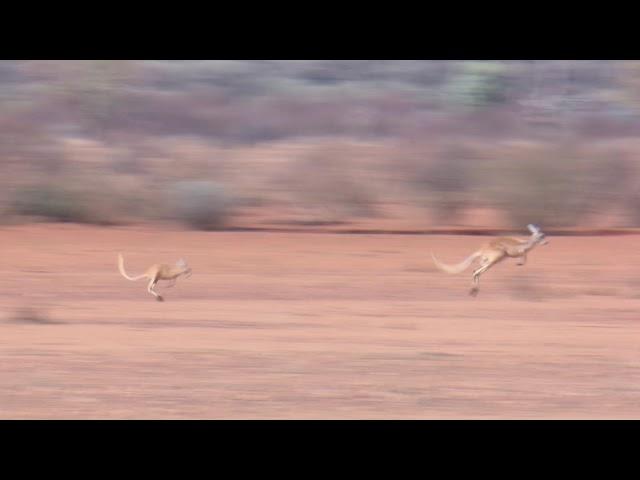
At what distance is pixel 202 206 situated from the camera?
18.2 m

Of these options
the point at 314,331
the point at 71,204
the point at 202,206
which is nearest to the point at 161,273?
the point at 314,331

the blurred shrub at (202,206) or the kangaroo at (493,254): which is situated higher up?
the blurred shrub at (202,206)

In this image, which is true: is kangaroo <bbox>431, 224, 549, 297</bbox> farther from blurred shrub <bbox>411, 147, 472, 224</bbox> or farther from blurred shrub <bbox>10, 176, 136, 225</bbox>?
blurred shrub <bbox>10, 176, 136, 225</bbox>

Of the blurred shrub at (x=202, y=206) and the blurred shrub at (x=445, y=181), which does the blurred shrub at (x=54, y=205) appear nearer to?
the blurred shrub at (x=202, y=206)

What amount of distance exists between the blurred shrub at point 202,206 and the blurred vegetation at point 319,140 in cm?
2

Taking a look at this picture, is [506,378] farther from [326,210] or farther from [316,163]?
[316,163]

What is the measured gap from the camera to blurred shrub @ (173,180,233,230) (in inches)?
711

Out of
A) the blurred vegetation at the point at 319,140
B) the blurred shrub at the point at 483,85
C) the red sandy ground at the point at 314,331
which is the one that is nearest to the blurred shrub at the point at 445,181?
the blurred vegetation at the point at 319,140

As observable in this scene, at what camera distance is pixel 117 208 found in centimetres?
1883

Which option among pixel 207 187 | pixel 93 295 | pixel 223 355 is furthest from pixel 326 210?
pixel 223 355

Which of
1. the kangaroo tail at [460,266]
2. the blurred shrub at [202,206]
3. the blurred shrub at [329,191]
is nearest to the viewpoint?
the kangaroo tail at [460,266]

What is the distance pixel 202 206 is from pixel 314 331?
7547mm

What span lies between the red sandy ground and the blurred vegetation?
1.92 meters

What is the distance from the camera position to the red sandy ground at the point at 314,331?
8227 mm
